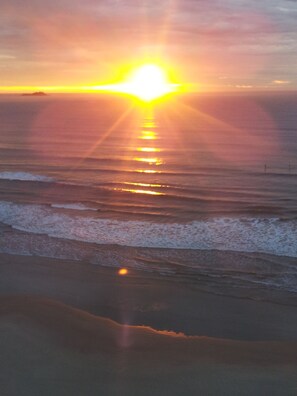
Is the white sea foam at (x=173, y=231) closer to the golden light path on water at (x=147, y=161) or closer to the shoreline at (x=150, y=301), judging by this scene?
the shoreline at (x=150, y=301)

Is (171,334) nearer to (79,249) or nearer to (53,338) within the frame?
(53,338)

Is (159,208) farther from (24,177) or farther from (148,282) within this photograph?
(24,177)

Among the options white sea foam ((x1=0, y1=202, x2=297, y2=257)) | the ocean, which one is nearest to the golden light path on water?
the ocean

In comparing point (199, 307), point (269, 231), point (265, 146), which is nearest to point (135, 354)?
point (199, 307)

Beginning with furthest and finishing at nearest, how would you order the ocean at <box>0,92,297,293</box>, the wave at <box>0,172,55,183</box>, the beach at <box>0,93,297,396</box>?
1. the wave at <box>0,172,55,183</box>
2. the ocean at <box>0,92,297,293</box>
3. the beach at <box>0,93,297,396</box>

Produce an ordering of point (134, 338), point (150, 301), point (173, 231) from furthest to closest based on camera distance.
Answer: point (173, 231) → point (150, 301) → point (134, 338)

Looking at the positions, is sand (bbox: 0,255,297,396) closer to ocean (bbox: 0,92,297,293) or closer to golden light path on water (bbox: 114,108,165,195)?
ocean (bbox: 0,92,297,293)

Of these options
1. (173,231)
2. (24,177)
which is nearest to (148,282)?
(173,231)
